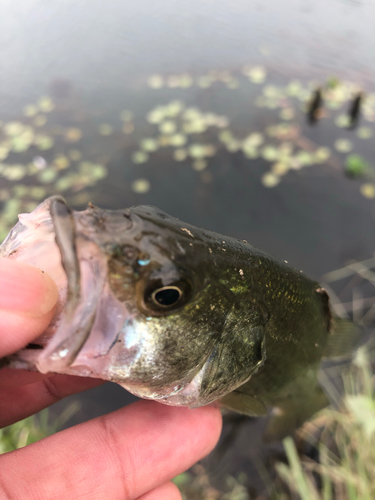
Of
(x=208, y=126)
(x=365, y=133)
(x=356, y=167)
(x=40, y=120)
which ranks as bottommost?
(x=40, y=120)

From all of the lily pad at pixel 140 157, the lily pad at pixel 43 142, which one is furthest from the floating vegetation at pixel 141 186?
the lily pad at pixel 43 142

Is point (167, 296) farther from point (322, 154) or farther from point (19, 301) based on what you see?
point (322, 154)

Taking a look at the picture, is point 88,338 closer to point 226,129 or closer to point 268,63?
point 226,129

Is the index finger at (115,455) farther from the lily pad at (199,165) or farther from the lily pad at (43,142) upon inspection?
the lily pad at (43,142)

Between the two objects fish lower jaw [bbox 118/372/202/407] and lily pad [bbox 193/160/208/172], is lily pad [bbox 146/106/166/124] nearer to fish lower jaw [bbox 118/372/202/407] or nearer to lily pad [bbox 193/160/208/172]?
lily pad [bbox 193/160/208/172]

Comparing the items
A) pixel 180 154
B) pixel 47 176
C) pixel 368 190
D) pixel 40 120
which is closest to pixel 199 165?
pixel 180 154

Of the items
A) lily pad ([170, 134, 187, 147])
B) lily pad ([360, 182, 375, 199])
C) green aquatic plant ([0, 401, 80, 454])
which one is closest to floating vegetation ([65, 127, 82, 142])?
lily pad ([170, 134, 187, 147])
